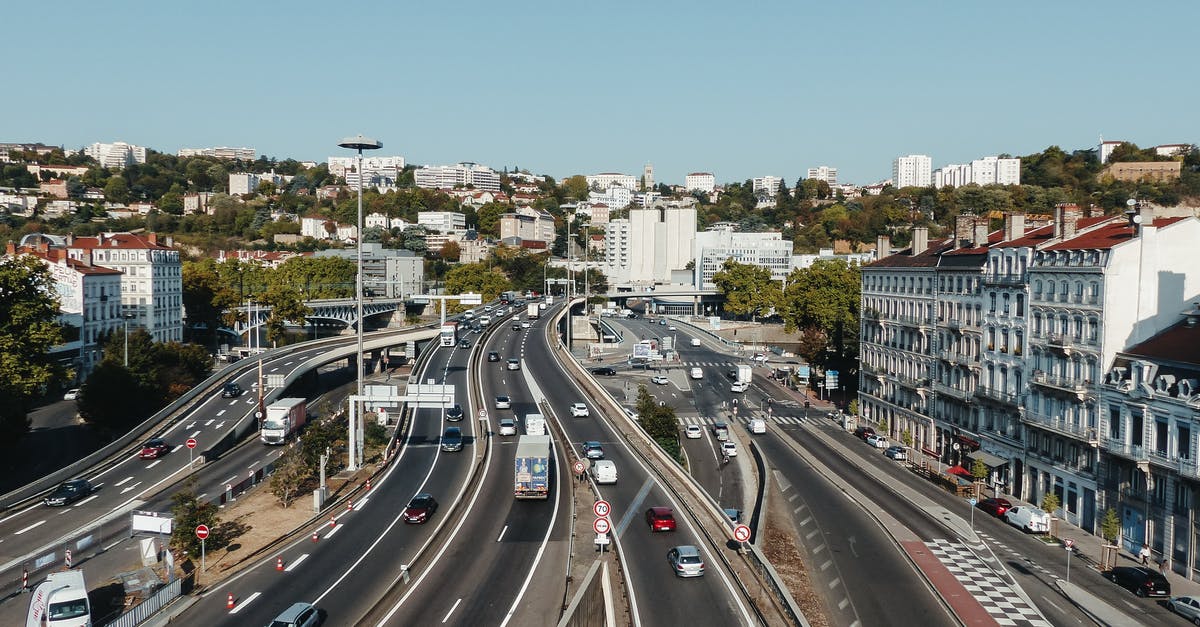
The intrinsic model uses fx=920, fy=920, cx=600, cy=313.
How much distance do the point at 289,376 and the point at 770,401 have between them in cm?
4989

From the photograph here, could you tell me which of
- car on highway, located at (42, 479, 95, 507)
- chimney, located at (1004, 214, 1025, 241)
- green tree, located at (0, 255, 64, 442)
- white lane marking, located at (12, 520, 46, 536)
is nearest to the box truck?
white lane marking, located at (12, 520, 46, 536)

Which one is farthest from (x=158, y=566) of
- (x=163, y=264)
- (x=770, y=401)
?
(x=163, y=264)

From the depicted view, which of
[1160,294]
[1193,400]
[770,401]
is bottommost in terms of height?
[770,401]

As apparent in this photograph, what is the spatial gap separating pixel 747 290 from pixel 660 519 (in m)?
155

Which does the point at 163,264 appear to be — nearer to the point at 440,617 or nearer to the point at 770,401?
the point at 770,401

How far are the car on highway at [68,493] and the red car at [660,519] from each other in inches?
1258

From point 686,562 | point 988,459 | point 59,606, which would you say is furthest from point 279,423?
point 988,459

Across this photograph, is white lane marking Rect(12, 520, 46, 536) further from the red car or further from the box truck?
the red car

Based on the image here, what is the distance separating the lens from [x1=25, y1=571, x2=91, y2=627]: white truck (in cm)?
2923

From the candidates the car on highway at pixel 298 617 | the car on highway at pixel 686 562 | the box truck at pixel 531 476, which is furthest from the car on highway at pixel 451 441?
the car on highway at pixel 298 617

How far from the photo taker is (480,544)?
131 ft

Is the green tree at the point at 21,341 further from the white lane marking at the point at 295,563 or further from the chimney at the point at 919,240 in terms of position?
the chimney at the point at 919,240

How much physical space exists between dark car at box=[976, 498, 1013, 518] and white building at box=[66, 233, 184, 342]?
9671 centimetres

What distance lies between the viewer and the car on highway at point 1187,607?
36438mm
